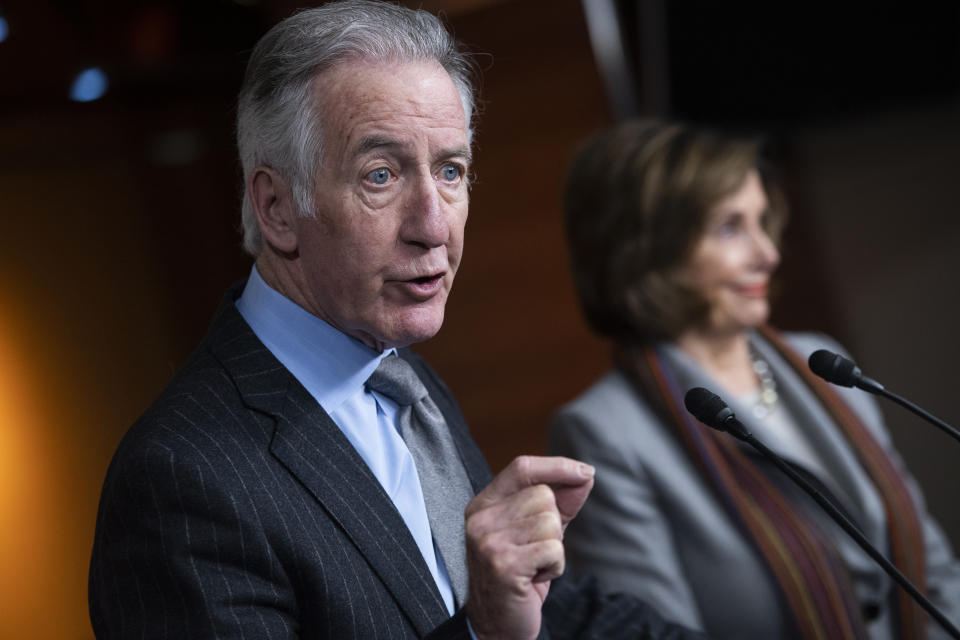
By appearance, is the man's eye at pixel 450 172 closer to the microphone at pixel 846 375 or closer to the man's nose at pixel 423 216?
the man's nose at pixel 423 216

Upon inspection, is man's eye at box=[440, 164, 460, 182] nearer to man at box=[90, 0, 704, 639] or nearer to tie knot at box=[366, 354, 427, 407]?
man at box=[90, 0, 704, 639]

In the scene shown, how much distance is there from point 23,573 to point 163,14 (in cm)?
146

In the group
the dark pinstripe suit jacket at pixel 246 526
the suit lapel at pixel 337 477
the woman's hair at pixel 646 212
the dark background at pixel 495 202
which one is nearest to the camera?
the dark pinstripe suit jacket at pixel 246 526

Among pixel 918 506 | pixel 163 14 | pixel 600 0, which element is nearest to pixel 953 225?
pixel 600 0

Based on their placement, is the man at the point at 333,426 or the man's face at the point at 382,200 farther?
the man's face at the point at 382,200

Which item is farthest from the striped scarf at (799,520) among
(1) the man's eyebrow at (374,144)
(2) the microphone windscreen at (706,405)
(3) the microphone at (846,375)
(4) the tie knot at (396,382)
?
(1) the man's eyebrow at (374,144)

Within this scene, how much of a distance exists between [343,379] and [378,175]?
0.80ft

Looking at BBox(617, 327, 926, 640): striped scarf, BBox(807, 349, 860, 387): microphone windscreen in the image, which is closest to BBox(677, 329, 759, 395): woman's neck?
BBox(617, 327, 926, 640): striped scarf

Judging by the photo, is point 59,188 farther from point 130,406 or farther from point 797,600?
point 797,600

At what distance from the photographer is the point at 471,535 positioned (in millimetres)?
962

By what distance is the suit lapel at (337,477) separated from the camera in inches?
42.1

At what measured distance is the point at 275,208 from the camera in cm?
117

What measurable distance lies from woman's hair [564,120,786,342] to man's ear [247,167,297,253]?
1217mm

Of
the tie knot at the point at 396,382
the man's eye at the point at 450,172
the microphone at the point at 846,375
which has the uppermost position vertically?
the man's eye at the point at 450,172
